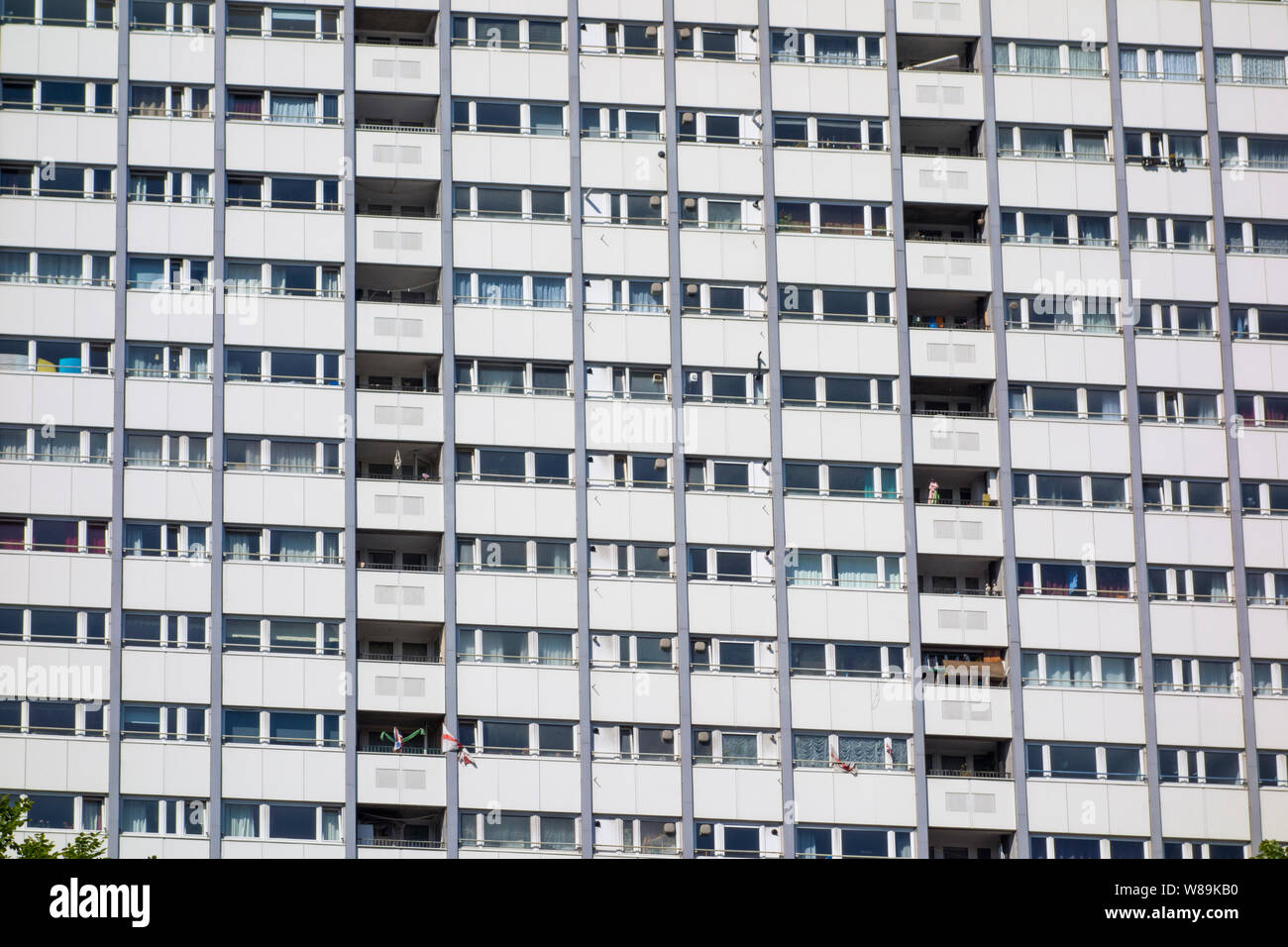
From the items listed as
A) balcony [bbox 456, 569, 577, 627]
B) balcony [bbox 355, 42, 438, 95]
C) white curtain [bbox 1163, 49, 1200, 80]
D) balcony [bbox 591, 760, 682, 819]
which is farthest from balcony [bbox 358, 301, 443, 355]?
white curtain [bbox 1163, 49, 1200, 80]

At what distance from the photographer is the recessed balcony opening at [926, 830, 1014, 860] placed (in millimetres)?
86312

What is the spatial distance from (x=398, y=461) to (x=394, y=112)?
13.9 meters

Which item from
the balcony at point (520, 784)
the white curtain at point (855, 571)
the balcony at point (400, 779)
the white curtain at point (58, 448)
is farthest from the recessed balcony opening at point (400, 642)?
the white curtain at point (855, 571)

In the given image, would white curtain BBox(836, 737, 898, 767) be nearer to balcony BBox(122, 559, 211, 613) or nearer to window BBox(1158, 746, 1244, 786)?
window BBox(1158, 746, 1244, 786)

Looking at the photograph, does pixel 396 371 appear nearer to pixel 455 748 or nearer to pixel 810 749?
pixel 455 748

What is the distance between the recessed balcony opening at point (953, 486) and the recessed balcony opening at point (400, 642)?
18745 mm

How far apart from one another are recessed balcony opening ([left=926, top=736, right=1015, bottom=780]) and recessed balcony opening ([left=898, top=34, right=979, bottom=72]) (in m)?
26.3

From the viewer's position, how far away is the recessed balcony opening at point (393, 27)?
9006 cm

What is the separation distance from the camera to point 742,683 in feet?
282

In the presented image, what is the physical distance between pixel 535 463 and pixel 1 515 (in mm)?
19155

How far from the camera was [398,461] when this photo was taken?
86.6 meters
